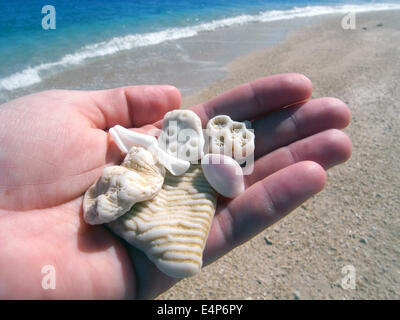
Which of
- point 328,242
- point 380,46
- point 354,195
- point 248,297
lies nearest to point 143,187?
point 248,297

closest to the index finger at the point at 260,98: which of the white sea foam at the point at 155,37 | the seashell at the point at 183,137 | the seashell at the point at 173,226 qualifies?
the seashell at the point at 183,137

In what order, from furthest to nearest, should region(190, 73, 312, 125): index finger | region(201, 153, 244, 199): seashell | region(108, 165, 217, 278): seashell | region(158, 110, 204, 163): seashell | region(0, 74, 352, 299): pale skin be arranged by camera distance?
1. region(190, 73, 312, 125): index finger
2. region(158, 110, 204, 163): seashell
3. region(201, 153, 244, 199): seashell
4. region(108, 165, 217, 278): seashell
5. region(0, 74, 352, 299): pale skin

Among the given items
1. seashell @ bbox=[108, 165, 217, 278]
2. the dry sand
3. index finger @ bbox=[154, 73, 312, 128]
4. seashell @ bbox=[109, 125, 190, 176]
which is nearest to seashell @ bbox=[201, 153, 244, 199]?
seashell @ bbox=[108, 165, 217, 278]

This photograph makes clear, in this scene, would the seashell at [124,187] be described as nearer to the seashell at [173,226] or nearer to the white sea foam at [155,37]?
the seashell at [173,226]

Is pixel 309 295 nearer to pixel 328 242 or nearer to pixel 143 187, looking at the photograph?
pixel 328 242

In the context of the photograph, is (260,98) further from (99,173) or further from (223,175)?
(99,173)

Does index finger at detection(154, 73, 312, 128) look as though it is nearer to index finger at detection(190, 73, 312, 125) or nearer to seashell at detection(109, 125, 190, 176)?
index finger at detection(190, 73, 312, 125)
